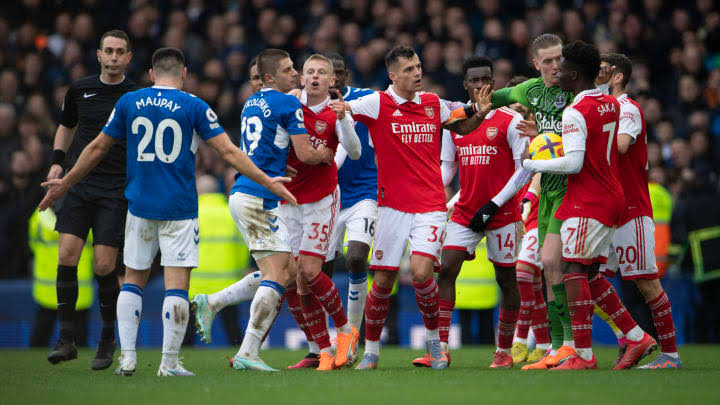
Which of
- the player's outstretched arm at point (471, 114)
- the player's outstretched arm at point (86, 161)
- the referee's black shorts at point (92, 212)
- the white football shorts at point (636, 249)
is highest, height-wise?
the player's outstretched arm at point (471, 114)

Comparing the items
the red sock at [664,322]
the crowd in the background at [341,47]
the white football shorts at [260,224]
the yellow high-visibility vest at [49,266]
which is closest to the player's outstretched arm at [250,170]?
the white football shorts at [260,224]

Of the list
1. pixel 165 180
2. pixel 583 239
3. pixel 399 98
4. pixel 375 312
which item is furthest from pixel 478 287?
pixel 165 180

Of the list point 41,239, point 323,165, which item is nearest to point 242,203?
point 323,165

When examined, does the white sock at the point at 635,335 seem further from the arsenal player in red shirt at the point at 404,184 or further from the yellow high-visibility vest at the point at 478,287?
the yellow high-visibility vest at the point at 478,287

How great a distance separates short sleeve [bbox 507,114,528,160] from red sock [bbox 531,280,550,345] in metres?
1.39

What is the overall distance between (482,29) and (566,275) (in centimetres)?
952

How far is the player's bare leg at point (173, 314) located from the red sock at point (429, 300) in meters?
1.89

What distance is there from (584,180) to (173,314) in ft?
10.6

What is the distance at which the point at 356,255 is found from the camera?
A: 8.63 meters

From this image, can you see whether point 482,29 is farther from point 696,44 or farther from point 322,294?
point 322,294

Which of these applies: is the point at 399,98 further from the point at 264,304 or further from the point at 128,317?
the point at 128,317

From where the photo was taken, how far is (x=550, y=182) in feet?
26.7

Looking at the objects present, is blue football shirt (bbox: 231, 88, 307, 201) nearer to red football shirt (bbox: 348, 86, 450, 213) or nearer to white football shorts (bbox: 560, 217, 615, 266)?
red football shirt (bbox: 348, 86, 450, 213)

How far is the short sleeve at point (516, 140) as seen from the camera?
8.87 m
